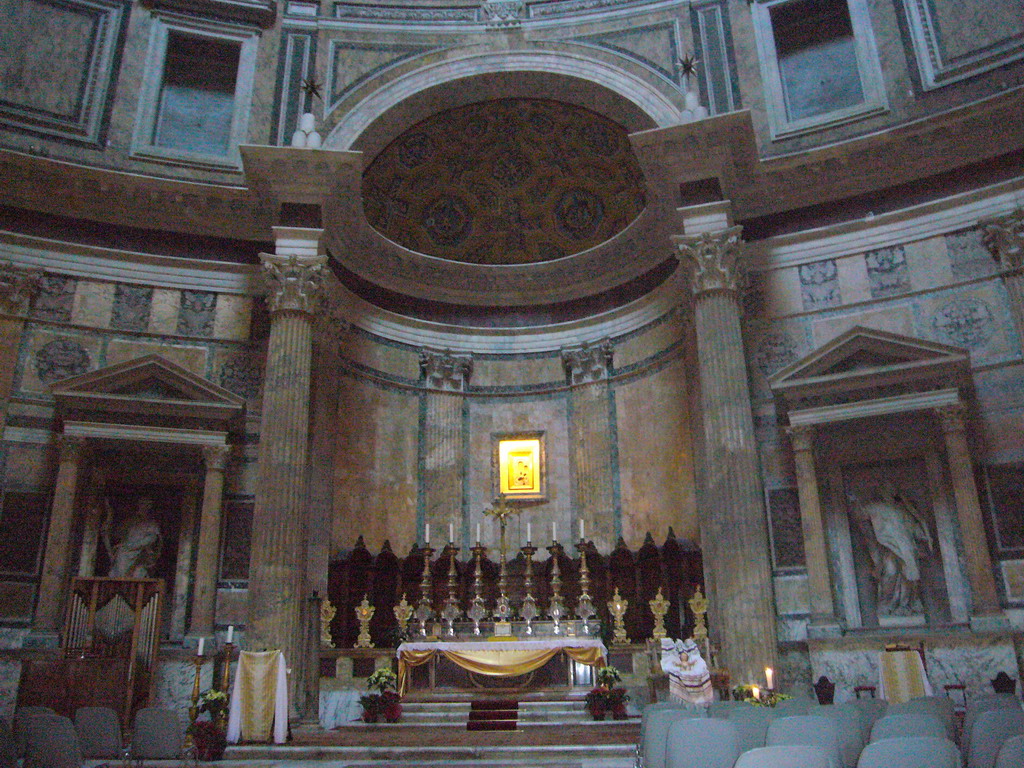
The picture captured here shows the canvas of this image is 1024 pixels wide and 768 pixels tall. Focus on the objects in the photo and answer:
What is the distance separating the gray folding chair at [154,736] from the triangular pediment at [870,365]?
32.8ft

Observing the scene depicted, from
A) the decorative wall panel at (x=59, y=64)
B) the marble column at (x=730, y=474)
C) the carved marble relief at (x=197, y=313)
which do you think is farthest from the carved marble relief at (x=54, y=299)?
the marble column at (x=730, y=474)

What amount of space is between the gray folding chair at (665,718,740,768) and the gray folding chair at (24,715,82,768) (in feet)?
15.1

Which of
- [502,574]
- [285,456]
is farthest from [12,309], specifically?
[502,574]

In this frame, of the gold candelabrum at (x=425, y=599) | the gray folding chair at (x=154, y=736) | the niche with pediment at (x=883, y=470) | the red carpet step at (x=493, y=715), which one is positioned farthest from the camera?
the gold candelabrum at (x=425, y=599)

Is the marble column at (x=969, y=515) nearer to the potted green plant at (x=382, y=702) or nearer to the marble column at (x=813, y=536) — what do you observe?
the marble column at (x=813, y=536)

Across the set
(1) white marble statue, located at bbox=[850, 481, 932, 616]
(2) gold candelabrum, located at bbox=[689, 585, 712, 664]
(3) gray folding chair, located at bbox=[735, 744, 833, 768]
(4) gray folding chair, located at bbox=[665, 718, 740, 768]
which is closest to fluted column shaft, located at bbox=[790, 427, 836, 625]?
(1) white marble statue, located at bbox=[850, 481, 932, 616]

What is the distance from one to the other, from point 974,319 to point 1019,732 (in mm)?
10073

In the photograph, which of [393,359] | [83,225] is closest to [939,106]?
[393,359]

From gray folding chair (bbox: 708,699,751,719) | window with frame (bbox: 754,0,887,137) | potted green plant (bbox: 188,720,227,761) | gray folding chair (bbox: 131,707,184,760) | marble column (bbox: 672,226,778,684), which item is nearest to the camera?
gray folding chair (bbox: 708,699,751,719)

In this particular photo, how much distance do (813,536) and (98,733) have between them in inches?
404

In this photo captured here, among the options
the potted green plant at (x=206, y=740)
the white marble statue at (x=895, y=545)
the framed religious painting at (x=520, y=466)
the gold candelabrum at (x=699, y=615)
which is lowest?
the potted green plant at (x=206, y=740)

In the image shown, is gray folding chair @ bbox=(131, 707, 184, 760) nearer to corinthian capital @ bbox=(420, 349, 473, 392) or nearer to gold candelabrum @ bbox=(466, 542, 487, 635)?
gold candelabrum @ bbox=(466, 542, 487, 635)

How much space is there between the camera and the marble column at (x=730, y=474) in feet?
39.8

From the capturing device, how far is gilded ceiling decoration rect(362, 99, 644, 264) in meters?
18.7
